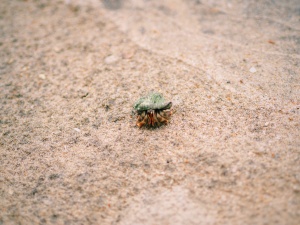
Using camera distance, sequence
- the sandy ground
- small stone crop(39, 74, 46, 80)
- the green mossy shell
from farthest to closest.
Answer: small stone crop(39, 74, 46, 80), the green mossy shell, the sandy ground

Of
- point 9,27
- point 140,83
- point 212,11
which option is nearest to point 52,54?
point 9,27

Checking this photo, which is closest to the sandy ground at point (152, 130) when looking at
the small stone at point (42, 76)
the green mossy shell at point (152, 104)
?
the small stone at point (42, 76)

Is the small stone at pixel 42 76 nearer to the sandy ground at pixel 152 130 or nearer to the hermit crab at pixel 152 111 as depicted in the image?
the sandy ground at pixel 152 130

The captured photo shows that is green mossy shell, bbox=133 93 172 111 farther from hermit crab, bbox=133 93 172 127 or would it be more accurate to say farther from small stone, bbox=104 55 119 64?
small stone, bbox=104 55 119 64

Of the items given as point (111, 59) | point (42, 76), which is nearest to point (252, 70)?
point (111, 59)

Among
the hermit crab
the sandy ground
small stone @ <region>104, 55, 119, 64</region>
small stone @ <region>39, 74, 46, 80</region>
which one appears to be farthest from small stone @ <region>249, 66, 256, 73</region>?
small stone @ <region>39, 74, 46, 80</region>

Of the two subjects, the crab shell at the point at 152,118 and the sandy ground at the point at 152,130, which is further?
the crab shell at the point at 152,118

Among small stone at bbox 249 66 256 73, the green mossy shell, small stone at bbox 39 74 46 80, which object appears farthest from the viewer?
small stone at bbox 39 74 46 80
